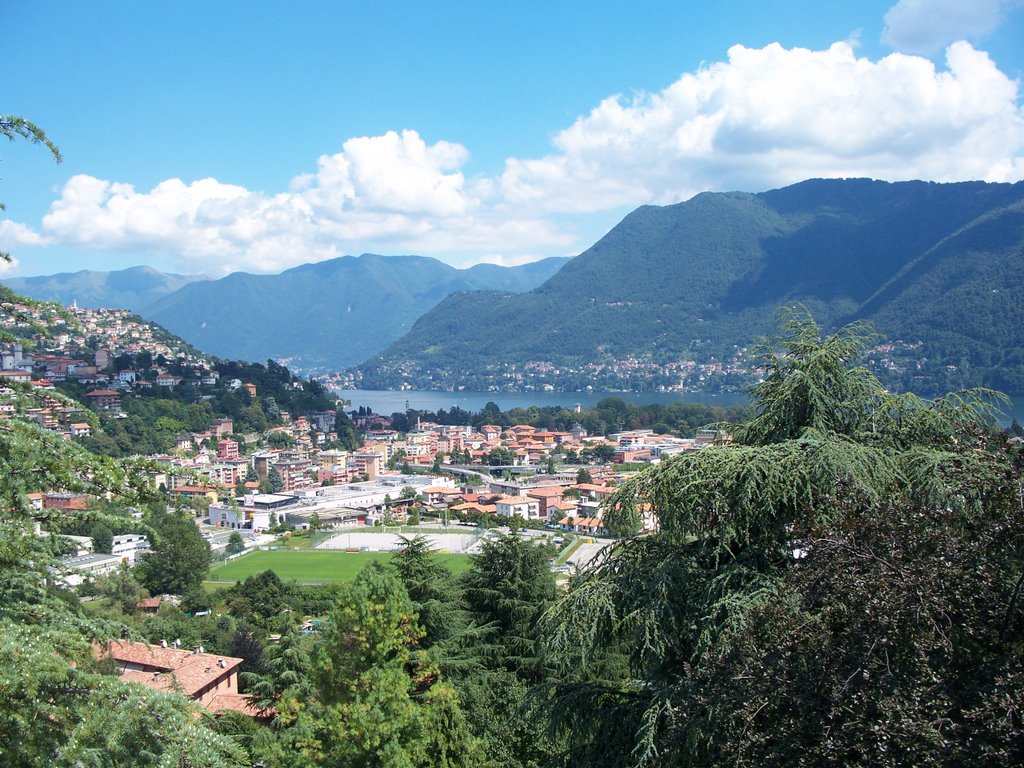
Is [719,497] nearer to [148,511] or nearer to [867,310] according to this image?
[148,511]

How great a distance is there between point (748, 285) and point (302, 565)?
10298 centimetres

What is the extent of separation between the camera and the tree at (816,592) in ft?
6.45

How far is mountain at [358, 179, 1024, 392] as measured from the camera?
84562 mm

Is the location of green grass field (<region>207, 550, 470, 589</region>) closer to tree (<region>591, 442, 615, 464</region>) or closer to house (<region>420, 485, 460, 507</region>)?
house (<region>420, 485, 460, 507</region>)

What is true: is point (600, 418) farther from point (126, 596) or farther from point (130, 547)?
point (126, 596)

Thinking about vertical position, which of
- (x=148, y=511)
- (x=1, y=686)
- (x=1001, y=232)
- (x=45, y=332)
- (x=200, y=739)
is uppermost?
(x=1001, y=232)

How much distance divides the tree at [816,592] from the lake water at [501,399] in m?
67.5

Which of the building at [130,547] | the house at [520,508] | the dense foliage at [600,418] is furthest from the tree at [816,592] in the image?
the dense foliage at [600,418]

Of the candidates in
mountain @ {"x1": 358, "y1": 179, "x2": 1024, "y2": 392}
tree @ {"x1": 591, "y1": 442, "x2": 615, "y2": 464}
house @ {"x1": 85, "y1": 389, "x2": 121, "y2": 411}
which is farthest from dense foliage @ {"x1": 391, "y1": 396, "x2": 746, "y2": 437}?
mountain @ {"x1": 358, "y1": 179, "x2": 1024, "y2": 392}

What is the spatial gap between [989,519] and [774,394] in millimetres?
1470

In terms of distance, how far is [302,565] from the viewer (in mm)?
24391

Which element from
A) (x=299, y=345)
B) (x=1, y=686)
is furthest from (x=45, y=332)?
(x=299, y=345)

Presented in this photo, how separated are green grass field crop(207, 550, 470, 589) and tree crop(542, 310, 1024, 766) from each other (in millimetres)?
17865

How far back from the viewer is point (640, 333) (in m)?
113
